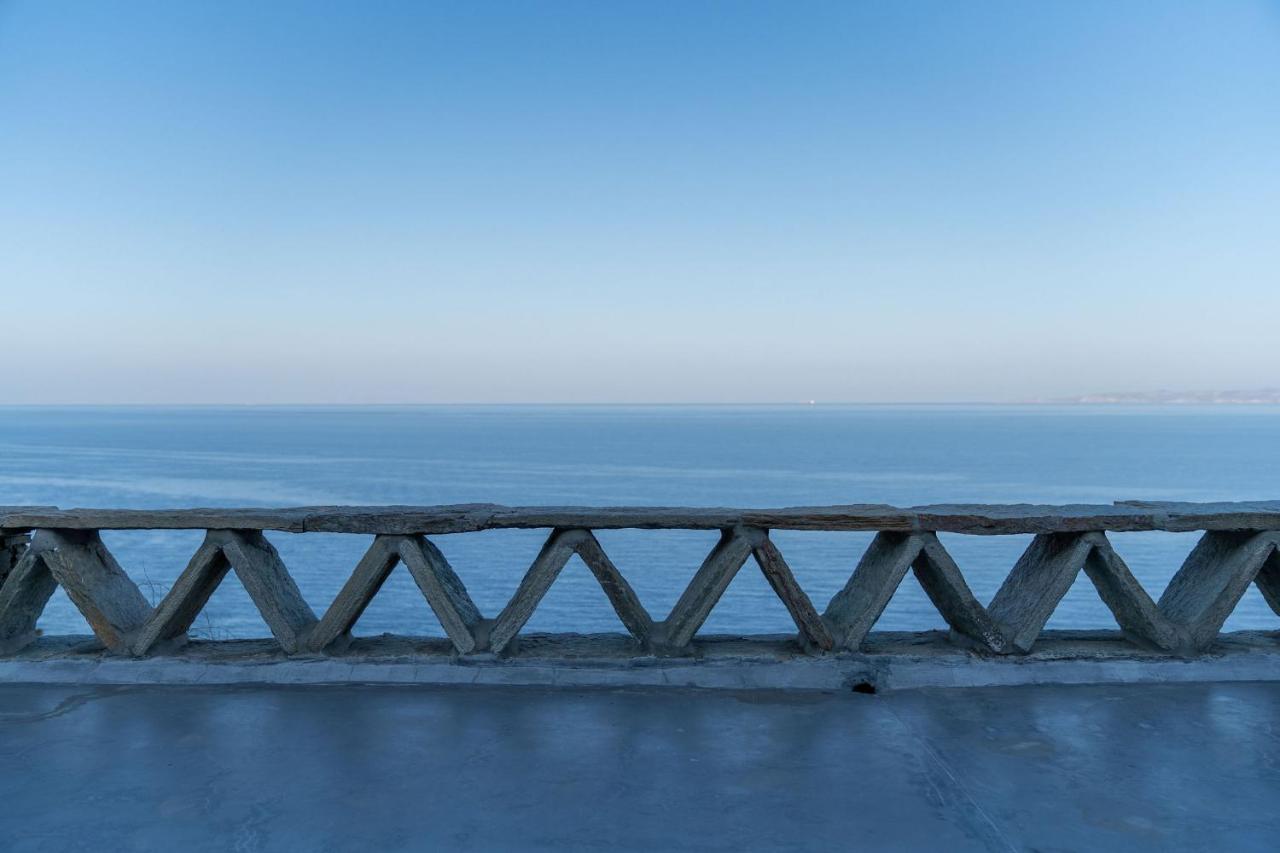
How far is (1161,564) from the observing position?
29.8 metres

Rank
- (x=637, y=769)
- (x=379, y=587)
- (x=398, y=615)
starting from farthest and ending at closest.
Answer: (x=398, y=615) < (x=379, y=587) < (x=637, y=769)

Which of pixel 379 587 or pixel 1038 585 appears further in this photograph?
pixel 1038 585

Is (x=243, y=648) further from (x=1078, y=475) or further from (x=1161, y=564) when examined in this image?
(x=1078, y=475)

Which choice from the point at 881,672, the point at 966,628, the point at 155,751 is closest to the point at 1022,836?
the point at 881,672

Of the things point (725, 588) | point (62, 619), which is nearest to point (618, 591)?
point (725, 588)

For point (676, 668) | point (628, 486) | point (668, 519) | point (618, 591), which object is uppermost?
point (668, 519)

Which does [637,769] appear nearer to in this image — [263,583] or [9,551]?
[263,583]

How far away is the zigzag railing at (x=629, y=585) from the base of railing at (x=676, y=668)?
12cm

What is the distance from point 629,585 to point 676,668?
0.52m

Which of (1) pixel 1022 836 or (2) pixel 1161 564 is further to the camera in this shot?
(2) pixel 1161 564

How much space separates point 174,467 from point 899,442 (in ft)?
248

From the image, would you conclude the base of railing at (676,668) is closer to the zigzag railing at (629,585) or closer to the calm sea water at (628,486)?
the zigzag railing at (629,585)

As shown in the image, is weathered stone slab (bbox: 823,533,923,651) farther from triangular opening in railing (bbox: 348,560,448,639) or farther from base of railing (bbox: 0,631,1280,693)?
triangular opening in railing (bbox: 348,560,448,639)

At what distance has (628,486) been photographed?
6109 centimetres
